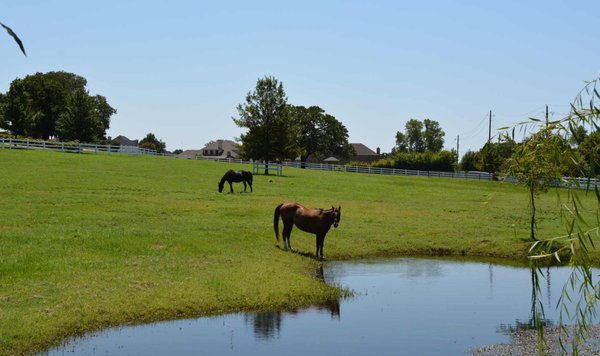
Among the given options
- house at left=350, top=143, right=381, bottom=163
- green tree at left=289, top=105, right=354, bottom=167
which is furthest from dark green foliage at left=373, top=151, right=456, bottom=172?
house at left=350, top=143, right=381, bottom=163

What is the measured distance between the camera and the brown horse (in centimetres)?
2489

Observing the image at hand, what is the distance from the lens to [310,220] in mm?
25375

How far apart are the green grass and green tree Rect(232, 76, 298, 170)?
2205 cm

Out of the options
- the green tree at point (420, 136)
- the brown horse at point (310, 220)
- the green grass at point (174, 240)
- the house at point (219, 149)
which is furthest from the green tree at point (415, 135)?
the brown horse at point (310, 220)

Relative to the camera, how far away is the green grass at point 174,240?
16.6m

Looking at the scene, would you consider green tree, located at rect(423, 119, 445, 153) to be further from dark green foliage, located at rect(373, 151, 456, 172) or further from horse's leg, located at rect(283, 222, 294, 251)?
horse's leg, located at rect(283, 222, 294, 251)

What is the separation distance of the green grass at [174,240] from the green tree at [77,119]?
53.0m

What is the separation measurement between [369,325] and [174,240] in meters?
10.4

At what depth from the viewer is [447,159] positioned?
114250 millimetres

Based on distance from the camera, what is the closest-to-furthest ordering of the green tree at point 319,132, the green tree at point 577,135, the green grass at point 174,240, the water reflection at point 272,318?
the green tree at point 577,135 → the water reflection at point 272,318 → the green grass at point 174,240 → the green tree at point 319,132

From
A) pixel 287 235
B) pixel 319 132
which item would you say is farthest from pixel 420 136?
pixel 287 235

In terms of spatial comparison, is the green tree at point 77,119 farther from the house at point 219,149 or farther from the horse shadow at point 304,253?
the horse shadow at point 304,253

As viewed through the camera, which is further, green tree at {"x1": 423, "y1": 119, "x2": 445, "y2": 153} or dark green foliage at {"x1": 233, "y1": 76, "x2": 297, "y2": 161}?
green tree at {"x1": 423, "y1": 119, "x2": 445, "y2": 153}

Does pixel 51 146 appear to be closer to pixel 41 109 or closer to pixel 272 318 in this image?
pixel 41 109
